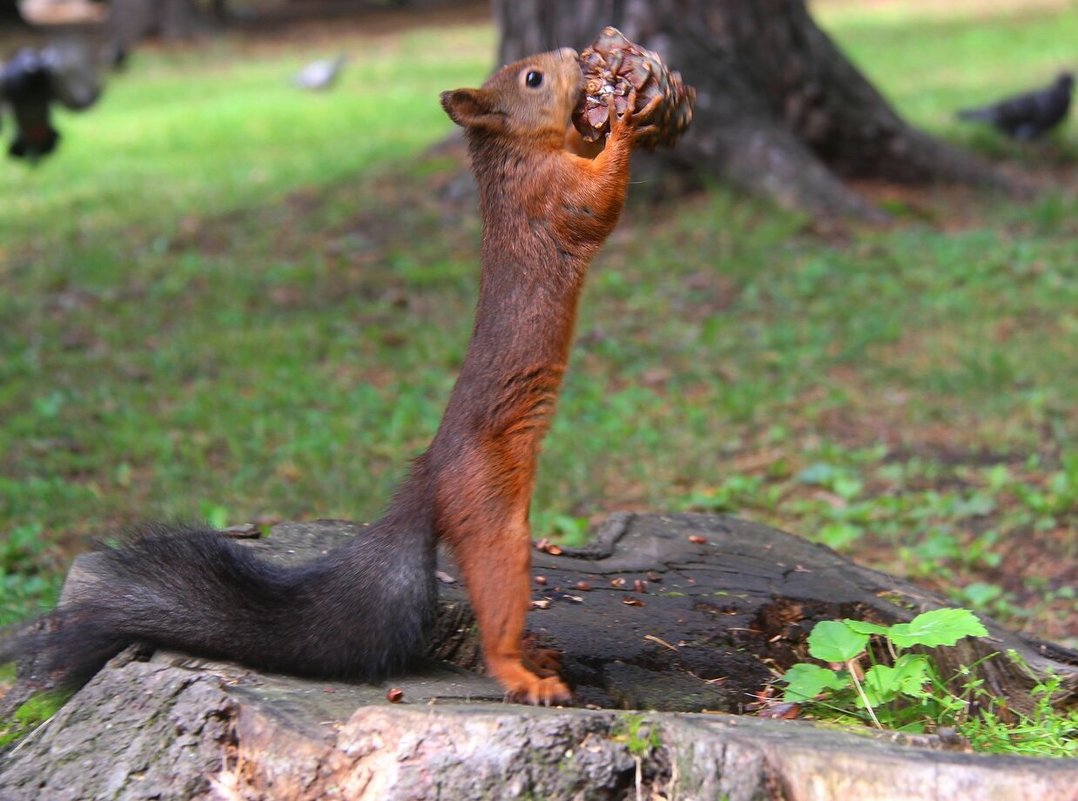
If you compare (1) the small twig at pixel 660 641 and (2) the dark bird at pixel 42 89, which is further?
(2) the dark bird at pixel 42 89

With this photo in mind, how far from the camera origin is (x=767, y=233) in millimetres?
8258

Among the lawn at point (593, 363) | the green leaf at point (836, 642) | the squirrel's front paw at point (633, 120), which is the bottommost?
the lawn at point (593, 363)

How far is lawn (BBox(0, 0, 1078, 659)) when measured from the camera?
5.31 m

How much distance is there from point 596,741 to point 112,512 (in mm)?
3379

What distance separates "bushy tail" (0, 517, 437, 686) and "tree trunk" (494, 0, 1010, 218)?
603 cm

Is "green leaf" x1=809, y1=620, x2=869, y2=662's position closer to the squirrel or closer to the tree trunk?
Result: the squirrel

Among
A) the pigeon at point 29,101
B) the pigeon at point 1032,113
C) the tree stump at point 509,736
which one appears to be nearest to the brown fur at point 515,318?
the tree stump at point 509,736

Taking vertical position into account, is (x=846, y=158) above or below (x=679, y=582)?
above

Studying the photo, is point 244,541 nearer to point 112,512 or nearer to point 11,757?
point 11,757

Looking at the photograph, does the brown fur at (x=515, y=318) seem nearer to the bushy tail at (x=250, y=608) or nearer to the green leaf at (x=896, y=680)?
the bushy tail at (x=250, y=608)

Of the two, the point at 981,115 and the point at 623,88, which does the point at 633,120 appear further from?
the point at 981,115

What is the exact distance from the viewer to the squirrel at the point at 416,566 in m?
2.79

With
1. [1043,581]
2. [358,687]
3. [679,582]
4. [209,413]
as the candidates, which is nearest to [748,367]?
[1043,581]

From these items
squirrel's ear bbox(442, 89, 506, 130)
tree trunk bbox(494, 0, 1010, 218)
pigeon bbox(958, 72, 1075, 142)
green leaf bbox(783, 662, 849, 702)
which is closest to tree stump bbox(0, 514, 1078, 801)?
green leaf bbox(783, 662, 849, 702)
